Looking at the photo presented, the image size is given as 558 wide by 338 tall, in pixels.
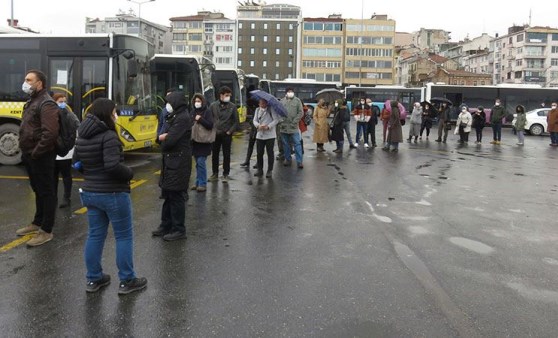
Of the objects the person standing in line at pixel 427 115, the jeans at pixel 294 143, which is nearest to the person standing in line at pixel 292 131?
the jeans at pixel 294 143

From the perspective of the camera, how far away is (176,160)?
5.78 meters

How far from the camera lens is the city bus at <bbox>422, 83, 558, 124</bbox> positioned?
37.0 meters

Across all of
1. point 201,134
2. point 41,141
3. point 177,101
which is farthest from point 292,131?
point 41,141

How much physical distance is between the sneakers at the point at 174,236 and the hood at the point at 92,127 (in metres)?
1.98

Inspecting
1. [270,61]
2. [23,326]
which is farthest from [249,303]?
[270,61]

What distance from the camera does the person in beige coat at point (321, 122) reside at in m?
15.0

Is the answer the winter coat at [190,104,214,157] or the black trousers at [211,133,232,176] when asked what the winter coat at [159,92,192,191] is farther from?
the black trousers at [211,133,232,176]

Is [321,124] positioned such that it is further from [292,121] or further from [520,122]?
[520,122]

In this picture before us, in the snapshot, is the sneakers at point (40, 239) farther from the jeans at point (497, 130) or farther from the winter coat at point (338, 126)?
the jeans at point (497, 130)

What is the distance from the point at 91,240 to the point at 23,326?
2.92 feet

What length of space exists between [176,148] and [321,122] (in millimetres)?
9765

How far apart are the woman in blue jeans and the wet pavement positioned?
0.76ft

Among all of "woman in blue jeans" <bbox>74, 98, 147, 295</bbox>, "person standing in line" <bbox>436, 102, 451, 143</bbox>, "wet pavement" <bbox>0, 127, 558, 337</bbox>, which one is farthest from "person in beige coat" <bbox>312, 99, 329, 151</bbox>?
"woman in blue jeans" <bbox>74, 98, 147, 295</bbox>

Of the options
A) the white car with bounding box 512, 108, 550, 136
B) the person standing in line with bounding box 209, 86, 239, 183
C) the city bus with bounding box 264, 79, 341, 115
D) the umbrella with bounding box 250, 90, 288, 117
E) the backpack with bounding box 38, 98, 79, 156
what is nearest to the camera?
the backpack with bounding box 38, 98, 79, 156
